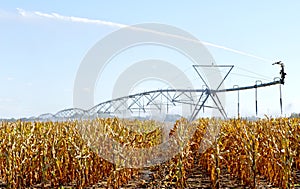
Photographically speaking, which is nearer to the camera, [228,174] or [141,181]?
[141,181]

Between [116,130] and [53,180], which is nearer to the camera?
[53,180]

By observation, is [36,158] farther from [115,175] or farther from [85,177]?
[115,175]

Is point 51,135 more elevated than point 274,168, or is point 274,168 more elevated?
point 51,135

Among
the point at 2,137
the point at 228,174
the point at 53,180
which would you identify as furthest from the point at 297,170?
the point at 2,137

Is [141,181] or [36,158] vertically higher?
[36,158]

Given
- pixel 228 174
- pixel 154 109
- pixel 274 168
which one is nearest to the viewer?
pixel 274 168

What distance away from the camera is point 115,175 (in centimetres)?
1023

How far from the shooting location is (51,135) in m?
11.1

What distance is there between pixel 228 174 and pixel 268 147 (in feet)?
7.00

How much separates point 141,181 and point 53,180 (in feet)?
8.31

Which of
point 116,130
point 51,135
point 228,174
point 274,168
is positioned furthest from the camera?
point 116,130

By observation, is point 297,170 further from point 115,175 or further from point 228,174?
point 115,175

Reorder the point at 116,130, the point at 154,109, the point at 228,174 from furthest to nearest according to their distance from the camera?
the point at 154,109
the point at 116,130
the point at 228,174

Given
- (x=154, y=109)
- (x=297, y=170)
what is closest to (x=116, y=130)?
(x=297, y=170)
